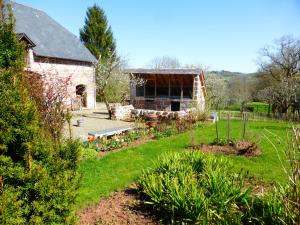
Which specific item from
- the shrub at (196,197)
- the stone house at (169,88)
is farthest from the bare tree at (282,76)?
the shrub at (196,197)

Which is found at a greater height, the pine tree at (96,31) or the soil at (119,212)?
the pine tree at (96,31)

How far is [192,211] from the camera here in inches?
178

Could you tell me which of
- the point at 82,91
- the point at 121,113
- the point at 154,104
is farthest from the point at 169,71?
the point at 82,91

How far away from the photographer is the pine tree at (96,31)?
41472mm

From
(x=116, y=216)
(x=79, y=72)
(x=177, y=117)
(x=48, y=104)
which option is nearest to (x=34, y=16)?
(x=79, y=72)

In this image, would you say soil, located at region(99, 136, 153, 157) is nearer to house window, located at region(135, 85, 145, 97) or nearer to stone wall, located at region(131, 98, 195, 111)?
stone wall, located at region(131, 98, 195, 111)

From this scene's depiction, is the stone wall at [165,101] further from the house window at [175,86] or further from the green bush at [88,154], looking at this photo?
the green bush at [88,154]

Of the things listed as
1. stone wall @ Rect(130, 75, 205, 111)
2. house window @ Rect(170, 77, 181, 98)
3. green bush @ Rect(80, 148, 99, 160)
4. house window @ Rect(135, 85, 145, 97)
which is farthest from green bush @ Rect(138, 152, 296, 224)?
house window @ Rect(135, 85, 145, 97)

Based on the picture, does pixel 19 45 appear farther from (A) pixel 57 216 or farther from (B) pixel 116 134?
(B) pixel 116 134

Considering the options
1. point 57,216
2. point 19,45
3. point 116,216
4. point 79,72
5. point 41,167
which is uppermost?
point 79,72

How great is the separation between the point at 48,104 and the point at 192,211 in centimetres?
639

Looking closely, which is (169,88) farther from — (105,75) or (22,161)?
(22,161)

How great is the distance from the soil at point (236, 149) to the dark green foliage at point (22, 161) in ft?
24.9

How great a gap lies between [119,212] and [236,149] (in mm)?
6273
